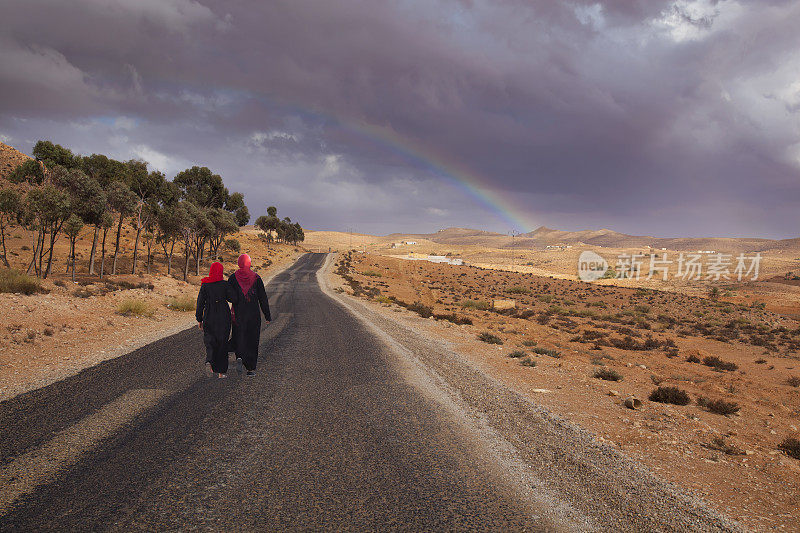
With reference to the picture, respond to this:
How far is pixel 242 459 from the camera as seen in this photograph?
4.50m

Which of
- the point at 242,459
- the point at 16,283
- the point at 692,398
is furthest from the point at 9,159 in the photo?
the point at 692,398

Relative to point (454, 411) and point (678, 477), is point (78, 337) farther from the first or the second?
point (678, 477)

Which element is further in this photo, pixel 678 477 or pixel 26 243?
pixel 26 243

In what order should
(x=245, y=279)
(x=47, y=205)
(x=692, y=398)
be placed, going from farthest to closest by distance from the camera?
(x=47, y=205) < (x=692, y=398) < (x=245, y=279)

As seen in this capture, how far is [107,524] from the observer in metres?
3.23

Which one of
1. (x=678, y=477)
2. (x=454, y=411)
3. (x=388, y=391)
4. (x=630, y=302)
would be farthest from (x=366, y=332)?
(x=630, y=302)

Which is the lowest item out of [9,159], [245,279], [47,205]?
[245,279]

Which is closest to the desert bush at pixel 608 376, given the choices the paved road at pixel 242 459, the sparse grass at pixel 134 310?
the paved road at pixel 242 459

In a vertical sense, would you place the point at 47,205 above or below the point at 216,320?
above

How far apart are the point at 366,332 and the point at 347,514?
11154 millimetres

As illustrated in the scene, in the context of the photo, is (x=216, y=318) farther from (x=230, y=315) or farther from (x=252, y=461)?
(x=252, y=461)

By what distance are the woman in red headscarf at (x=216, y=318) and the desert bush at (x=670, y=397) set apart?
9.67m

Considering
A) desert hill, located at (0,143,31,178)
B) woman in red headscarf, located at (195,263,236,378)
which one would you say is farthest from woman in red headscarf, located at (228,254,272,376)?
desert hill, located at (0,143,31,178)

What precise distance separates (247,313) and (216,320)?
0.62 meters
